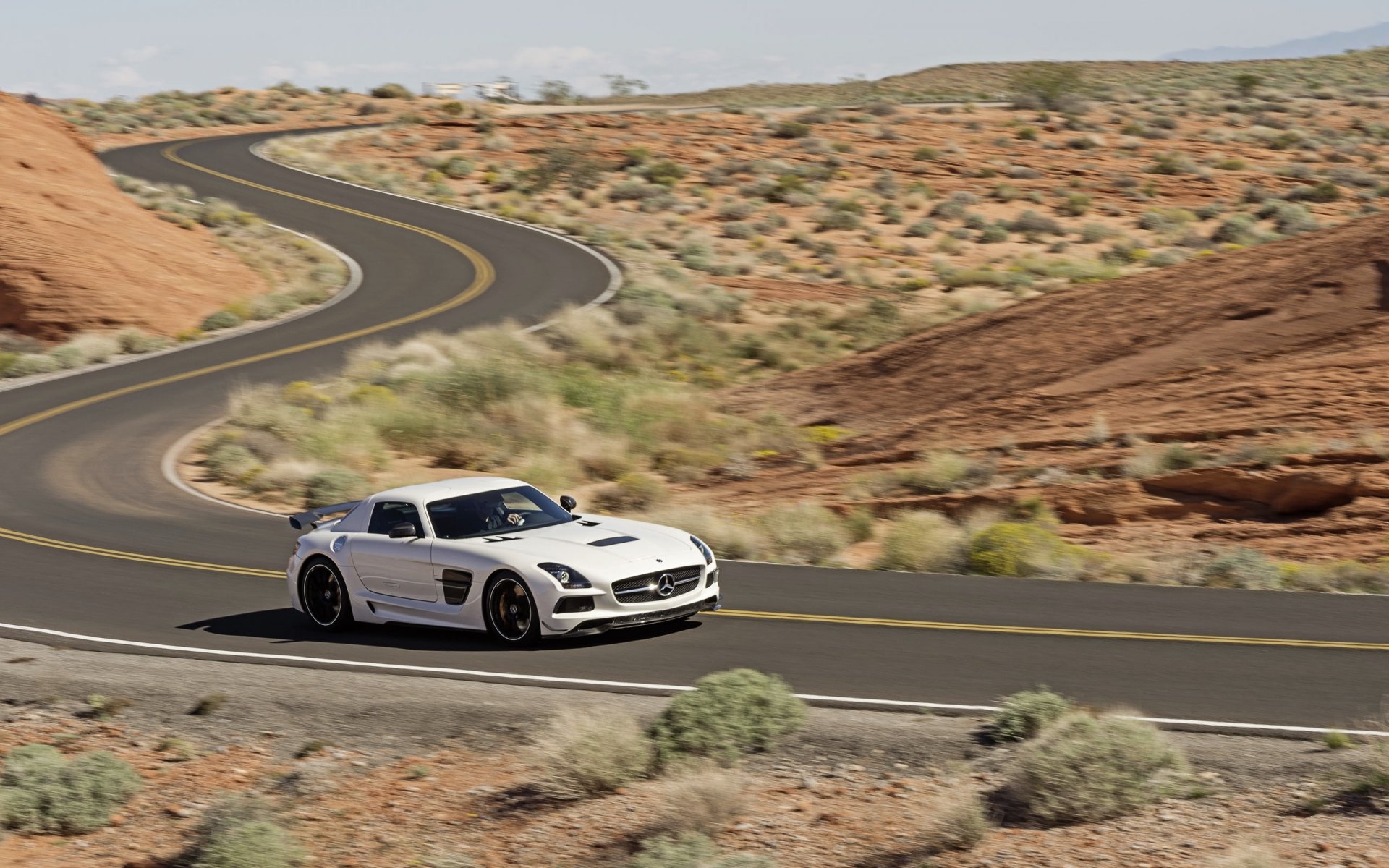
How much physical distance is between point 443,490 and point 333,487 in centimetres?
943

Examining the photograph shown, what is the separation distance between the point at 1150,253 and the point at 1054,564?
34.3 meters

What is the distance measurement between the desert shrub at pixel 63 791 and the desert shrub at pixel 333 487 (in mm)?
11213

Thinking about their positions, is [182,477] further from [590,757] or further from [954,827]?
[954,827]

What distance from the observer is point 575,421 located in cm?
2759

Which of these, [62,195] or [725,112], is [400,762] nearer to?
[62,195]

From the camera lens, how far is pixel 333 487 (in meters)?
22.7

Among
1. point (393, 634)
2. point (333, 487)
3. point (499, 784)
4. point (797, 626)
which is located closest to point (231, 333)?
point (333, 487)

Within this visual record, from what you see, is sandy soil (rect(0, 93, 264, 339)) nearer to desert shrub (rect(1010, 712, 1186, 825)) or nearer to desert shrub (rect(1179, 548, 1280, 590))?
desert shrub (rect(1179, 548, 1280, 590))

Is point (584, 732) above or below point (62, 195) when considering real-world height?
below

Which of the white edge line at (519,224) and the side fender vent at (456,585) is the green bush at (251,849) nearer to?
the side fender vent at (456,585)

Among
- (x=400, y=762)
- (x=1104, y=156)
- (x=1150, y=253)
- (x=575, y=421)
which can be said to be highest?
(x=1104, y=156)

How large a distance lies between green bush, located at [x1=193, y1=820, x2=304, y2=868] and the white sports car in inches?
148

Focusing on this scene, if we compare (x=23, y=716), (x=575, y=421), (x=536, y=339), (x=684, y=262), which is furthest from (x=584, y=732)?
(x=684, y=262)

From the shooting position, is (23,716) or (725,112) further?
(725,112)
